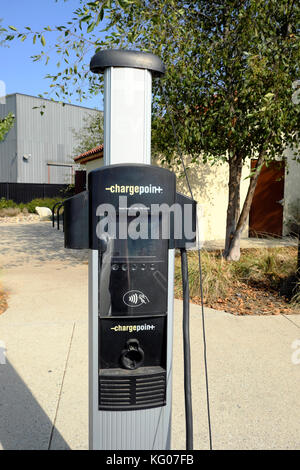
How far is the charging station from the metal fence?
73.3ft

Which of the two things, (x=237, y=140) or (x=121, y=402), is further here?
(x=237, y=140)

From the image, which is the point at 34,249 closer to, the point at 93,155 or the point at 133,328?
the point at 93,155

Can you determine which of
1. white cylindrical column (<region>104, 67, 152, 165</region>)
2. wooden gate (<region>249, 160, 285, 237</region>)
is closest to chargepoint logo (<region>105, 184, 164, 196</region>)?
white cylindrical column (<region>104, 67, 152, 165</region>)

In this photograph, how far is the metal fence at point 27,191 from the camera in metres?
23.0

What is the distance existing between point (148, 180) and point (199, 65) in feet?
16.5

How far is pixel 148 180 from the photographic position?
5.69 feet

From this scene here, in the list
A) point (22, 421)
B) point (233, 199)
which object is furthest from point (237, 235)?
point (22, 421)

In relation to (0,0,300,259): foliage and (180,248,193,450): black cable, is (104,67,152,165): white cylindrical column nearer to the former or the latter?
(180,248,193,450): black cable

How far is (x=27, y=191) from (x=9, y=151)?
24.1 feet

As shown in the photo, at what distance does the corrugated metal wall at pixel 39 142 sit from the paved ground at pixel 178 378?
24.3 m

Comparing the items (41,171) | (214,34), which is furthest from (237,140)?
(41,171)

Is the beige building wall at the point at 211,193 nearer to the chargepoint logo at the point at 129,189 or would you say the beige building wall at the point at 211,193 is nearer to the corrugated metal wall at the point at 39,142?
the chargepoint logo at the point at 129,189

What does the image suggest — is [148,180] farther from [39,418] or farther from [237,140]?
[237,140]

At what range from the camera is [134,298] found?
5.82ft
